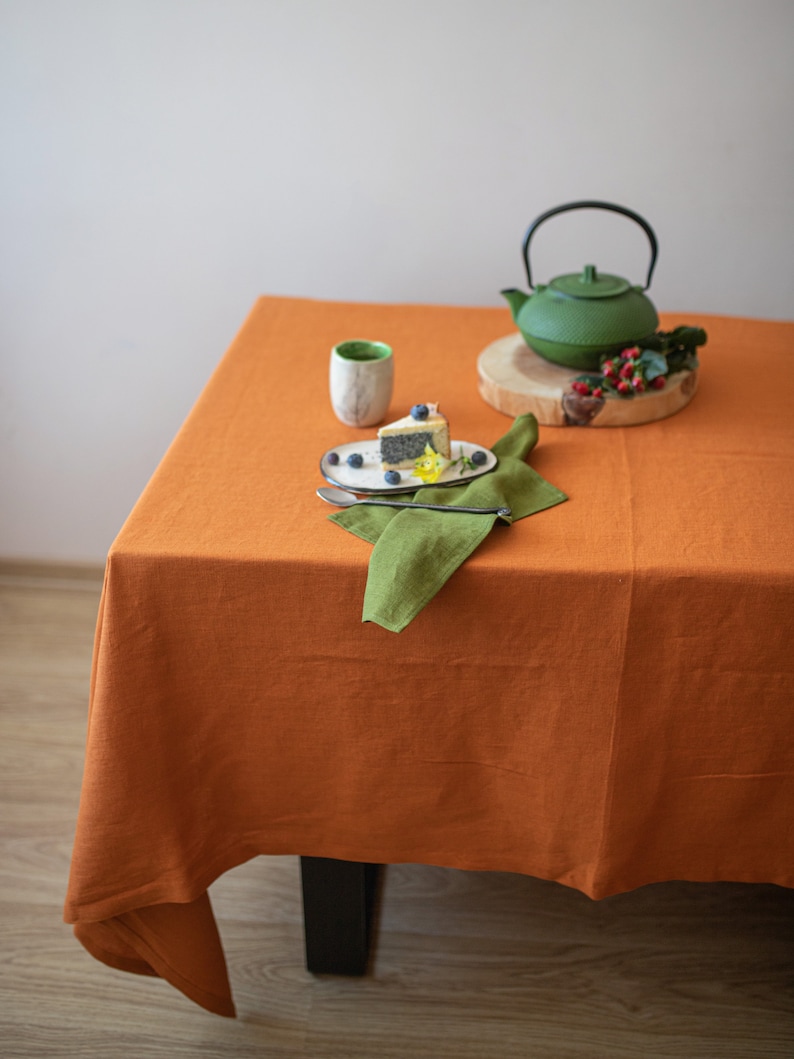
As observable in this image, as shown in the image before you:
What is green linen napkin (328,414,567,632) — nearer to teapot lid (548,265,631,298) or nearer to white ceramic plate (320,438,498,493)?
white ceramic plate (320,438,498,493)

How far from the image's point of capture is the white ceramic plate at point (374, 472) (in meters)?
1.14

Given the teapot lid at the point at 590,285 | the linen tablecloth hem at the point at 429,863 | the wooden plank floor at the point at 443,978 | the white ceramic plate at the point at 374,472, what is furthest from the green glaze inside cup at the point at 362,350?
the wooden plank floor at the point at 443,978

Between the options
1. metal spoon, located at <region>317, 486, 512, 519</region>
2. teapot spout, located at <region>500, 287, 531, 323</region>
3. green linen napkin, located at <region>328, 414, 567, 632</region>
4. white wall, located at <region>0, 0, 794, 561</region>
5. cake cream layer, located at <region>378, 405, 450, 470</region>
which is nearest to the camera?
green linen napkin, located at <region>328, 414, 567, 632</region>

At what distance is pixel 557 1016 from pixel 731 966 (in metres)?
0.27

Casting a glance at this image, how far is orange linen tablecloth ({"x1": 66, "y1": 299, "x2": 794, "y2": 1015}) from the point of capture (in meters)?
1.00

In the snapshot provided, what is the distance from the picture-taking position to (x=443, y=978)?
1394 millimetres

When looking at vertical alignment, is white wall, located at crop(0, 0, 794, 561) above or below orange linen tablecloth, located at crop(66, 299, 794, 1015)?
above

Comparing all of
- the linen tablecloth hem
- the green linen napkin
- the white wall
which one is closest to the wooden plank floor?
the linen tablecloth hem

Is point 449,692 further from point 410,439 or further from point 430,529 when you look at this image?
point 410,439

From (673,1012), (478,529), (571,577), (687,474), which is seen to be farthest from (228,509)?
(673,1012)

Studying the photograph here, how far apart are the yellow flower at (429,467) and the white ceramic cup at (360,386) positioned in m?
0.14

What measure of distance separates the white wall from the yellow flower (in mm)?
925

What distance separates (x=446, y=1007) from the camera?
136 cm

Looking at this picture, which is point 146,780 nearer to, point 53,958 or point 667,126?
point 53,958
